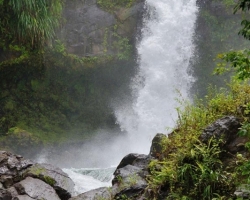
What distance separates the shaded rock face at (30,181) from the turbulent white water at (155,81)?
539cm

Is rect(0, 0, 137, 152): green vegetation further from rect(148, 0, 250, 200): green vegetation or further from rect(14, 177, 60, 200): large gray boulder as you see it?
rect(148, 0, 250, 200): green vegetation

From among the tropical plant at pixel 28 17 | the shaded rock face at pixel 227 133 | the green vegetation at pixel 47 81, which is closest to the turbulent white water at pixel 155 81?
the green vegetation at pixel 47 81

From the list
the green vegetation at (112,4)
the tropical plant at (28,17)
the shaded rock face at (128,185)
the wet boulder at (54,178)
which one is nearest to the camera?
the shaded rock face at (128,185)

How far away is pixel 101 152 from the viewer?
499 inches

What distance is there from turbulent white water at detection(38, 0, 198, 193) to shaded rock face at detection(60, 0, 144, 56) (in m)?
0.94

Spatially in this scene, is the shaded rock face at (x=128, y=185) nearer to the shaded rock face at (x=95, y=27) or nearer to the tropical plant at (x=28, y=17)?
the tropical plant at (x=28, y=17)

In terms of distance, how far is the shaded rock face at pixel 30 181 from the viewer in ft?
18.2

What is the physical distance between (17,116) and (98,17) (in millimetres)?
6091

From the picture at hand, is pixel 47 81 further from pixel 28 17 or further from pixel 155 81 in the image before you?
pixel 155 81

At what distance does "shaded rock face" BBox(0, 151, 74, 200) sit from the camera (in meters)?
5.54

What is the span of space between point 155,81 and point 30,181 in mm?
10141

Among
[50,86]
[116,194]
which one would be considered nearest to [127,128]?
[50,86]

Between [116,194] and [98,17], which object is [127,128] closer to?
[98,17]

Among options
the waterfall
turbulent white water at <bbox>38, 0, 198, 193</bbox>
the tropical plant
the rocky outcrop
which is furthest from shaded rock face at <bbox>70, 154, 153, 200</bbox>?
the waterfall
